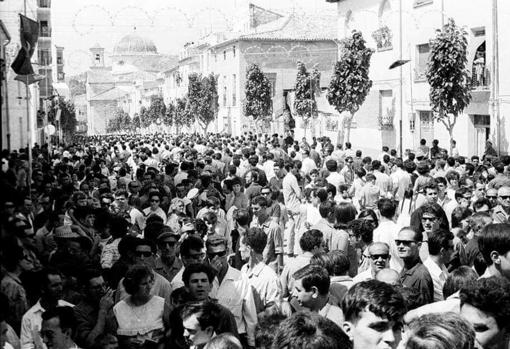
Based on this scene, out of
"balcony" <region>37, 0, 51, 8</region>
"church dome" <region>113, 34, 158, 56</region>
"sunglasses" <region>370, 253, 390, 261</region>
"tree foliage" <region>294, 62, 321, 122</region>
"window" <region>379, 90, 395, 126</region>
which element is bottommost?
"sunglasses" <region>370, 253, 390, 261</region>

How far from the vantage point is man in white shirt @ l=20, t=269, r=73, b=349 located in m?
5.81

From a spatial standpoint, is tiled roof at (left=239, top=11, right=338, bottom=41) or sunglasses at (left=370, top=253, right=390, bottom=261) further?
tiled roof at (left=239, top=11, right=338, bottom=41)

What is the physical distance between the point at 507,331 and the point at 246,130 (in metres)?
58.3

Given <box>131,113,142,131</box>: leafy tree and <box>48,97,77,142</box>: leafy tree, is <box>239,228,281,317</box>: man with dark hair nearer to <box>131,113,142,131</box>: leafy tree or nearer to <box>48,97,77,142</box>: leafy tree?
<box>48,97,77,142</box>: leafy tree

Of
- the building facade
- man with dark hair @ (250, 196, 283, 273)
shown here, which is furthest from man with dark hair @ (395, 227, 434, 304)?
the building facade

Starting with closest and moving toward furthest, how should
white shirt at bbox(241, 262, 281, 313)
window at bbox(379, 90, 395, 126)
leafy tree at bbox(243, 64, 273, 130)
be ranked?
white shirt at bbox(241, 262, 281, 313)
window at bbox(379, 90, 395, 126)
leafy tree at bbox(243, 64, 273, 130)

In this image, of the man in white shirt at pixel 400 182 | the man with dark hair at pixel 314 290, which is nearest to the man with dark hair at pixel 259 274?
the man with dark hair at pixel 314 290

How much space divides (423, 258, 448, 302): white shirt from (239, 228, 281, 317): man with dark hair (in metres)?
1.36

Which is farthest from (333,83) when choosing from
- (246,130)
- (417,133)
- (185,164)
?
(246,130)

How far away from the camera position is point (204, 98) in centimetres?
6962

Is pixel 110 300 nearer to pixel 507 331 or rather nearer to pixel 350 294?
pixel 350 294

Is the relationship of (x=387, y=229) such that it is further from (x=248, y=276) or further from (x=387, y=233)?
(x=248, y=276)

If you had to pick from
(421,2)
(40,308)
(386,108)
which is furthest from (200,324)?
(386,108)

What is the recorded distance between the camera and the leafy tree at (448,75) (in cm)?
2684
